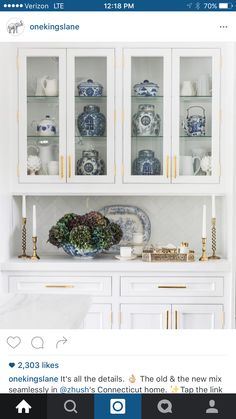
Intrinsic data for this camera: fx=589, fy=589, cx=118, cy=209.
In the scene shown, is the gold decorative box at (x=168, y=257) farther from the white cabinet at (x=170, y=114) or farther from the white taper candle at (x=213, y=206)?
the white cabinet at (x=170, y=114)

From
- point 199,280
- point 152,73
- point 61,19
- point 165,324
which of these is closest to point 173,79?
point 152,73

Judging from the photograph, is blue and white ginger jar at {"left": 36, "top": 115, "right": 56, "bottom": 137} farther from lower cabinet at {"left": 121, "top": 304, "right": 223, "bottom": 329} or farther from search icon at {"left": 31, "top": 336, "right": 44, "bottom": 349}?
search icon at {"left": 31, "top": 336, "right": 44, "bottom": 349}

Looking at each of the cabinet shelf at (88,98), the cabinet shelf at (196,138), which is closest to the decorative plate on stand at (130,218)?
the cabinet shelf at (196,138)

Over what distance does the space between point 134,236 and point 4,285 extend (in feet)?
2.15

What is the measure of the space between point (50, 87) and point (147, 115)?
1.56ft

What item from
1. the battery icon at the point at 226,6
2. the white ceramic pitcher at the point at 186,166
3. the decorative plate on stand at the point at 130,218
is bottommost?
the decorative plate on stand at the point at 130,218

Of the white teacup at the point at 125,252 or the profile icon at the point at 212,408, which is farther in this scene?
the white teacup at the point at 125,252

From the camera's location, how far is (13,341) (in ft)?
1.97

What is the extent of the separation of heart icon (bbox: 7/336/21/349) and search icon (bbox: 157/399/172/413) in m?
0.15

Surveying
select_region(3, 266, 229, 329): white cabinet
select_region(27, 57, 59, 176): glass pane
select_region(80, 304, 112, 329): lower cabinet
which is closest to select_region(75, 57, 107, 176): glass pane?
select_region(27, 57, 59, 176): glass pane

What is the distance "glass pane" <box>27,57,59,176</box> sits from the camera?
9.09ft

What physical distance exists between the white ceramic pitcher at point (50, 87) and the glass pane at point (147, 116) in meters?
0.36

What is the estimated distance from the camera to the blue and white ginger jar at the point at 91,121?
2773 mm

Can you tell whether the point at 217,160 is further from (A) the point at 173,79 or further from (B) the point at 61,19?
(B) the point at 61,19
